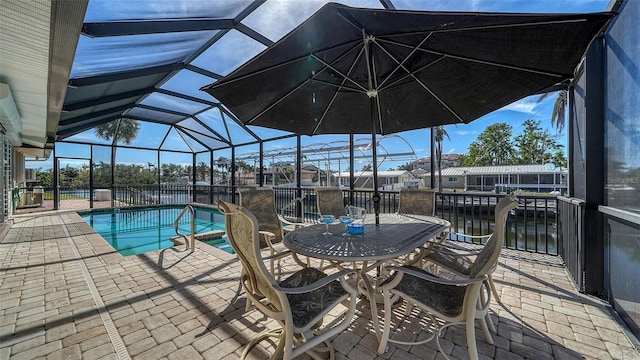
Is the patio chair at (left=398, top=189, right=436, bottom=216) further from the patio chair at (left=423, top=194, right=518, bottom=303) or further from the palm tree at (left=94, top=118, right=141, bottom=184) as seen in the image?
the palm tree at (left=94, top=118, right=141, bottom=184)

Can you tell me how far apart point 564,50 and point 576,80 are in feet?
5.62

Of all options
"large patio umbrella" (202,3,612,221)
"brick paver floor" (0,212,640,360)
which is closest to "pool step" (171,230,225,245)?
"brick paver floor" (0,212,640,360)

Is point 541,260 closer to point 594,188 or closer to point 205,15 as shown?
point 594,188

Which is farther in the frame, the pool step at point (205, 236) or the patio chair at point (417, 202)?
the pool step at point (205, 236)

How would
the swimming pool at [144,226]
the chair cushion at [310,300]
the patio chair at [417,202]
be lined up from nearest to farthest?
the chair cushion at [310,300] < the patio chair at [417,202] < the swimming pool at [144,226]

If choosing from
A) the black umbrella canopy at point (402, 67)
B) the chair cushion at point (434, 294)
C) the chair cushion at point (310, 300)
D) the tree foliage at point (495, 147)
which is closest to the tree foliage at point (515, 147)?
the tree foliage at point (495, 147)

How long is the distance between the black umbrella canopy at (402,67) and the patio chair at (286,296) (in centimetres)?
151

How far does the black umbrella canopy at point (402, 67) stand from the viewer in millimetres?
1737

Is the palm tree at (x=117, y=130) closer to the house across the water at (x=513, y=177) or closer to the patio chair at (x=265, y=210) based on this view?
the patio chair at (x=265, y=210)

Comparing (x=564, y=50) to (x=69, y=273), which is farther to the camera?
(x=69, y=273)

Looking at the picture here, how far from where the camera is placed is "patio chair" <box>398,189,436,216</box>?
3.69 meters

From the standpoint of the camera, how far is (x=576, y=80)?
2961 mm

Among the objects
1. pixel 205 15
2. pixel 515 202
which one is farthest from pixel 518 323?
pixel 205 15

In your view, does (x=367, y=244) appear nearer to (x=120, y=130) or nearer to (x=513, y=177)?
(x=120, y=130)
